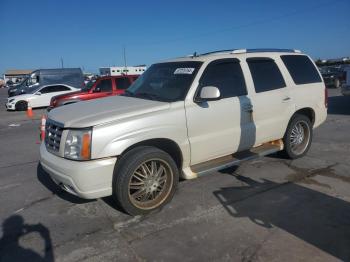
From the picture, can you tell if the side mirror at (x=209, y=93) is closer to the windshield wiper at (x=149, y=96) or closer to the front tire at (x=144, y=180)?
the windshield wiper at (x=149, y=96)

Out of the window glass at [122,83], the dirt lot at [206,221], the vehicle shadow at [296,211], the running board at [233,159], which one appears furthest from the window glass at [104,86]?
the vehicle shadow at [296,211]

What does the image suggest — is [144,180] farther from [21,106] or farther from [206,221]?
[21,106]

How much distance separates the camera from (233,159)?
487cm

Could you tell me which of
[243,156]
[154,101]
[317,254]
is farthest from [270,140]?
[317,254]

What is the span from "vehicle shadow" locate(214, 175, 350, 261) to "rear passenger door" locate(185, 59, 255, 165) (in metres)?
0.63

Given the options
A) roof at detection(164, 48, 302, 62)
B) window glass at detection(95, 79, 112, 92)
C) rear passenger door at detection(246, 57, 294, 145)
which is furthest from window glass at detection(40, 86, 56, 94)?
rear passenger door at detection(246, 57, 294, 145)

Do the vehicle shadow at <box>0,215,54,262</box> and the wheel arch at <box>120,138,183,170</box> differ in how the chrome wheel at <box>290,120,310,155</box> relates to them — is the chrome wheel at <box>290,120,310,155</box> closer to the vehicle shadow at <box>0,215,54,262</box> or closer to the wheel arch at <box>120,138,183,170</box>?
the wheel arch at <box>120,138,183,170</box>

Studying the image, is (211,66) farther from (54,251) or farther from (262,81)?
(54,251)

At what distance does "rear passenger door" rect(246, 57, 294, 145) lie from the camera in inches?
201

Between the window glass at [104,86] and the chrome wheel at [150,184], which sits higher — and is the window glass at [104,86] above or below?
above

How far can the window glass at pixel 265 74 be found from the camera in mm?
5148

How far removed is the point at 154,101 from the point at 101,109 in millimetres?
707

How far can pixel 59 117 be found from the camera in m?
4.19

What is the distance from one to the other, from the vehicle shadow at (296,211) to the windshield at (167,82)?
5.07 ft
